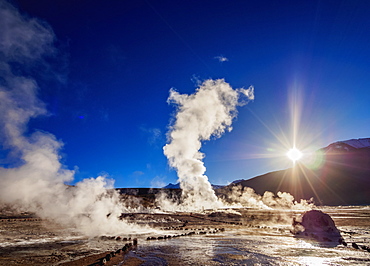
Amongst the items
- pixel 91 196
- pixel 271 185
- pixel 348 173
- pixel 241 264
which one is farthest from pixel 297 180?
pixel 241 264

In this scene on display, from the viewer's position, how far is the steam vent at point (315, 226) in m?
19.6

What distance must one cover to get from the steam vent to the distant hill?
78827 millimetres

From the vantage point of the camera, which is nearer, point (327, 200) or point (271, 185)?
point (327, 200)

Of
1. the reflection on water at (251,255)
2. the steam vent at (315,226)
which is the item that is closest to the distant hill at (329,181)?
the steam vent at (315,226)

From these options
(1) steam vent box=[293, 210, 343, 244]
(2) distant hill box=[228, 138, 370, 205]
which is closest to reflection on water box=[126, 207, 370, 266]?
(1) steam vent box=[293, 210, 343, 244]

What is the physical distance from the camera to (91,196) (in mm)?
28578

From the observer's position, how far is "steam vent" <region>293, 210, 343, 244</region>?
19.6m

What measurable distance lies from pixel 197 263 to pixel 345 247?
9891mm

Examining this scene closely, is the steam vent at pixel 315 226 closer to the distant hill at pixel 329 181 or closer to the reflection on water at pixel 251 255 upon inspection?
the reflection on water at pixel 251 255

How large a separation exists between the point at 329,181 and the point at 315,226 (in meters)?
106

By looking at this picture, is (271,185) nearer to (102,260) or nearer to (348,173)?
(348,173)

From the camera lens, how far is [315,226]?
21.1m

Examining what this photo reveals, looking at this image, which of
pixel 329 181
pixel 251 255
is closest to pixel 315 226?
pixel 251 255

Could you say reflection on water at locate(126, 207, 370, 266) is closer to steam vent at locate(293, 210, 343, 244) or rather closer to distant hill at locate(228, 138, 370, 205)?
steam vent at locate(293, 210, 343, 244)
